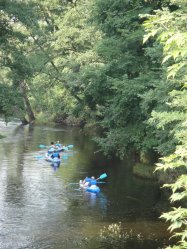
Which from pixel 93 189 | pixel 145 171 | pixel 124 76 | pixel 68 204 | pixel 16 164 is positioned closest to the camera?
pixel 68 204

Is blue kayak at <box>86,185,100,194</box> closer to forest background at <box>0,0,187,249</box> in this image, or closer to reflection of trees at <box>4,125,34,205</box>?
forest background at <box>0,0,187,249</box>

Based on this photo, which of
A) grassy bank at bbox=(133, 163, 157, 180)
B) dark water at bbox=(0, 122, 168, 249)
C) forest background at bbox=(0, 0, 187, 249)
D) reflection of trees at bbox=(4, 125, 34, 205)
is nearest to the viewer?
dark water at bbox=(0, 122, 168, 249)

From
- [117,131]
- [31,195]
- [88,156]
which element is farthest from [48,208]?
[88,156]

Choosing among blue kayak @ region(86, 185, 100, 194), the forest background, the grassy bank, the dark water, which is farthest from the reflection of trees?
the grassy bank

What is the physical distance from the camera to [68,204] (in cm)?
→ 1911

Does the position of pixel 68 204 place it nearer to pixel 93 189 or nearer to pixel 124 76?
pixel 93 189

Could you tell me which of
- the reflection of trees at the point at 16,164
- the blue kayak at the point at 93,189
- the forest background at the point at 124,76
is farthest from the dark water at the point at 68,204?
the forest background at the point at 124,76

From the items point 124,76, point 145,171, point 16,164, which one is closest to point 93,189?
point 145,171

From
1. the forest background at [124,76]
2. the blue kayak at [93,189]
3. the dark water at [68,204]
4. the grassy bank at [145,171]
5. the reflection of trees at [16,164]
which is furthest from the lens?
the grassy bank at [145,171]

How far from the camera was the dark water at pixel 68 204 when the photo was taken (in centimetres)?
1505

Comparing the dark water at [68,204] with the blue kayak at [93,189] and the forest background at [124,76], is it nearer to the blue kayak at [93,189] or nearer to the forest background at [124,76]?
the blue kayak at [93,189]

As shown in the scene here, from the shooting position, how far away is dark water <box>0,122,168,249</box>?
15047 millimetres

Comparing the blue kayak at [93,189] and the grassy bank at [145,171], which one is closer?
the blue kayak at [93,189]

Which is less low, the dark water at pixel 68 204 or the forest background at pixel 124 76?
the forest background at pixel 124 76
